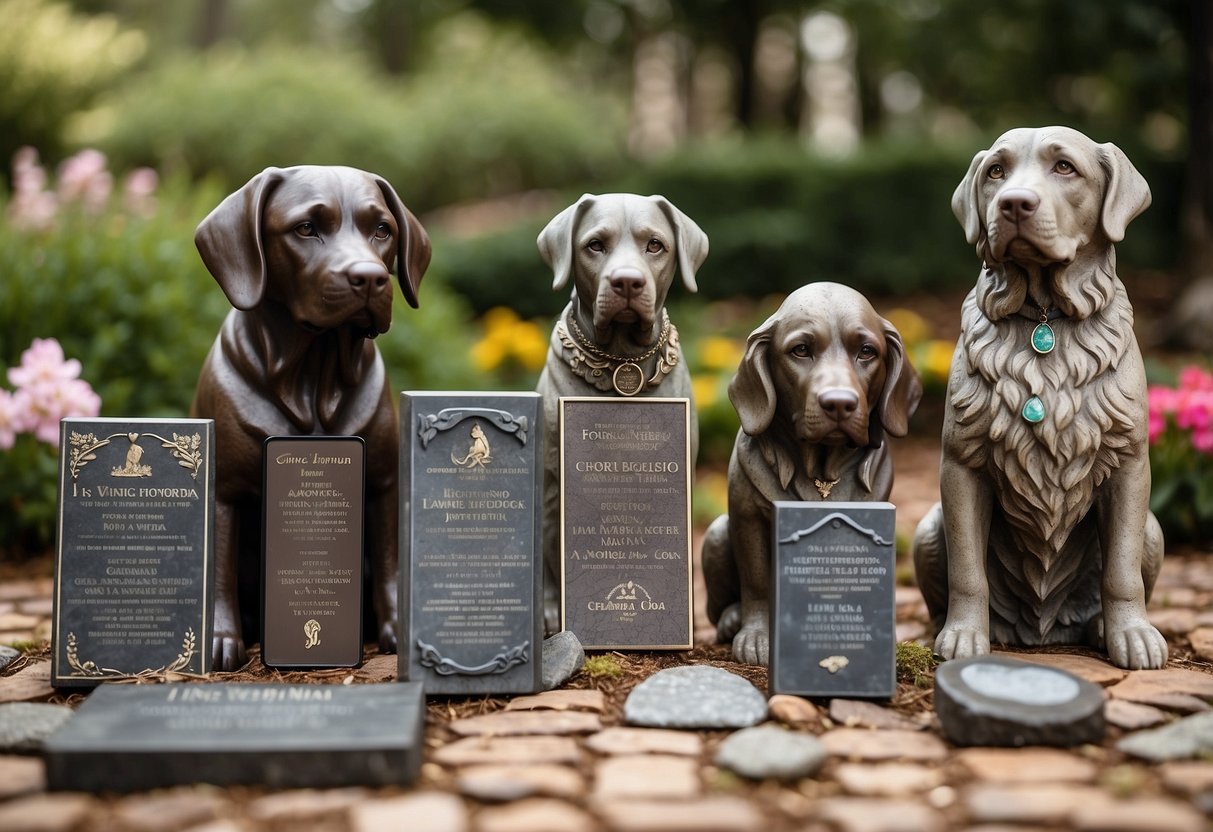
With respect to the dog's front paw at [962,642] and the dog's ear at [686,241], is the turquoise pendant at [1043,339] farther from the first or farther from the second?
the dog's ear at [686,241]

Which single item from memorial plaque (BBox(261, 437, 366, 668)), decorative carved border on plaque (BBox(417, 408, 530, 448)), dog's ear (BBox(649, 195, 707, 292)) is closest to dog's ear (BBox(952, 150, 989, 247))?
dog's ear (BBox(649, 195, 707, 292))

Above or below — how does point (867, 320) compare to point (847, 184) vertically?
below

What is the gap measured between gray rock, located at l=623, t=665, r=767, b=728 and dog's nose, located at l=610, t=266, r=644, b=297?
1292 millimetres

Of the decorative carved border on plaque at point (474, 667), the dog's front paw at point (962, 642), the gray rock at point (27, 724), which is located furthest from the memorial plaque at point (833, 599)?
the gray rock at point (27, 724)

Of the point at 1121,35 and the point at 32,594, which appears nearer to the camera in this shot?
the point at 32,594

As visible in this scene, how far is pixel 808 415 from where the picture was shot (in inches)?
147

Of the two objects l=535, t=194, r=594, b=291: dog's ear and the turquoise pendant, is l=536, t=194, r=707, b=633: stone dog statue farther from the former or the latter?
the turquoise pendant

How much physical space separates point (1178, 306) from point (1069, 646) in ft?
24.3

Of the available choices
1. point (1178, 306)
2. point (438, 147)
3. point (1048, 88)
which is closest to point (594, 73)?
point (438, 147)

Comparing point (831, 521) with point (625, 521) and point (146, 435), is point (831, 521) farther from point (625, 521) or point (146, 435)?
point (146, 435)

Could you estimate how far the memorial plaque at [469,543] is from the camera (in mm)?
3629

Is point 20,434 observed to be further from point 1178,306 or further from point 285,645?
point 1178,306

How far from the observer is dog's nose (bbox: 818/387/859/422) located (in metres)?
3.65

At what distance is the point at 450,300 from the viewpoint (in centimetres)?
923
